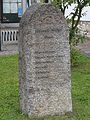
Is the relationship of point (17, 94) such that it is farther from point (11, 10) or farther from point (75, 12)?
point (11, 10)

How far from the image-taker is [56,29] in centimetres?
757

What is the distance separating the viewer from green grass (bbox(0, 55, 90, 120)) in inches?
310

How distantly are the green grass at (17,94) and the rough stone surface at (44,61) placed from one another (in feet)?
0.84

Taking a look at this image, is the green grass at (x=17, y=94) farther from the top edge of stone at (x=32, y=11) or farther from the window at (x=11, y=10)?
the window at (x=11, y=10)

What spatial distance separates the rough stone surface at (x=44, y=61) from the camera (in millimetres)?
7480

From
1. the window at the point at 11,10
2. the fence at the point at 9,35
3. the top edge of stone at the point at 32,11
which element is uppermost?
the top edge of stone at the point at 32,11

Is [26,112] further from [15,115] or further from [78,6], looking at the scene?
[78,6]

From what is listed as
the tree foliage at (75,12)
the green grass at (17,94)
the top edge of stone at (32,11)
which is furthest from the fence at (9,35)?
the top edge of stone at (32,11)

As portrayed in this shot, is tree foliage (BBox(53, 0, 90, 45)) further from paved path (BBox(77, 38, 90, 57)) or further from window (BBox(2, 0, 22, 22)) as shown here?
window (BBox(2, 0, 22, 22))

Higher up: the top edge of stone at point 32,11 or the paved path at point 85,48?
the top edge of stone at point 32,11

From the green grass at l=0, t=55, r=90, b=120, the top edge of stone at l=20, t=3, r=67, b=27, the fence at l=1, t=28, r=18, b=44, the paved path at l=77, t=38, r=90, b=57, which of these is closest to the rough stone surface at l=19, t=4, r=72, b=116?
the top edge of stone at l=20, t=3, r=67, b=27

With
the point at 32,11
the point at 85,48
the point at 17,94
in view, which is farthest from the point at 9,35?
the point at 32,11

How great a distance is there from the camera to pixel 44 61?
759cm

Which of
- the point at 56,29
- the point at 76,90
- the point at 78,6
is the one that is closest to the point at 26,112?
the point at 56,29
